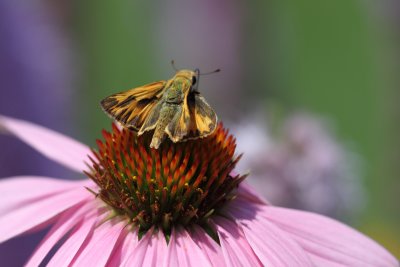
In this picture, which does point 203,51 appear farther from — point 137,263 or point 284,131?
point 137,263

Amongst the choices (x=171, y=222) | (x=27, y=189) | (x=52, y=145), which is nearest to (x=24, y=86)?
(x=52, y=145)

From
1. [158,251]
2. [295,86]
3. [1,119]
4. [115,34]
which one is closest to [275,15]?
[295,86]

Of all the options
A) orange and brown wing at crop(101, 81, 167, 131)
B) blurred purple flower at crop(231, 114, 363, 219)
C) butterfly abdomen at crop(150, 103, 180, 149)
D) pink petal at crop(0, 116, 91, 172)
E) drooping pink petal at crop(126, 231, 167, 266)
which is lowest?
blurred purple flower at crop(231, 114, 363, 219)

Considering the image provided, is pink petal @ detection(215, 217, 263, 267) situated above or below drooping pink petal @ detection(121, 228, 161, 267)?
below

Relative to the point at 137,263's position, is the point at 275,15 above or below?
above

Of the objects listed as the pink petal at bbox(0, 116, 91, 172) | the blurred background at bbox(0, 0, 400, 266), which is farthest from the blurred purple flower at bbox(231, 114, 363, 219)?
the pink petal at bbox(0, 116, 91, 172)

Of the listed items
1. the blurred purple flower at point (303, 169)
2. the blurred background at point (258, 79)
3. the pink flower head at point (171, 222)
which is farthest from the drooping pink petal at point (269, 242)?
the blurred purple flower at point (303, 169)

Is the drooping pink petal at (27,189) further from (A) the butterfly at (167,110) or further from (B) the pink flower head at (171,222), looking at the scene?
(A) the butterfly at (167,110)

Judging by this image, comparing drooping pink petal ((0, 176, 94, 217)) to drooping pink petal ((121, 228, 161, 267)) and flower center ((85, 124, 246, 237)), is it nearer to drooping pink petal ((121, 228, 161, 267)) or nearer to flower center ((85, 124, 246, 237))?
flower center ((85, 124, 246, 237))
